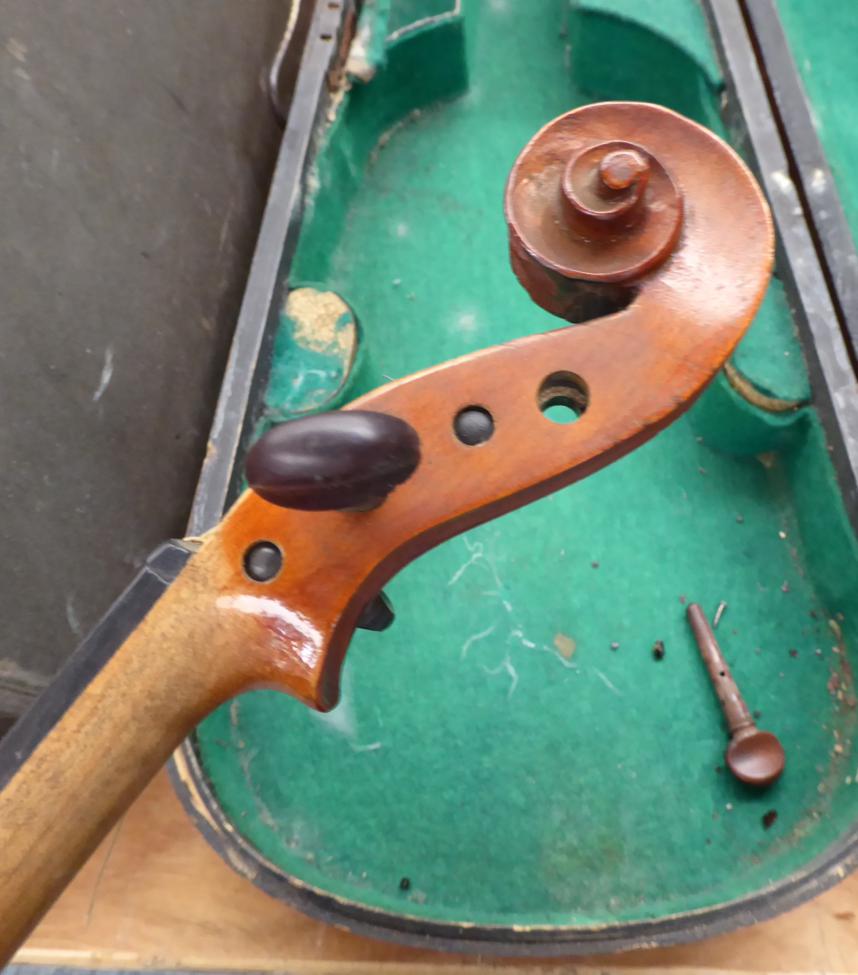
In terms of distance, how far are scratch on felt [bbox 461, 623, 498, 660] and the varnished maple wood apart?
49 cm

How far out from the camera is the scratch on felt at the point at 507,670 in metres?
1.07

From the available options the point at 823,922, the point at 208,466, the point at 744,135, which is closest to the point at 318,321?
the point at 208,466

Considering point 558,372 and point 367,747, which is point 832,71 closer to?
point 558,372

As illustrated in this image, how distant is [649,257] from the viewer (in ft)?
1.93

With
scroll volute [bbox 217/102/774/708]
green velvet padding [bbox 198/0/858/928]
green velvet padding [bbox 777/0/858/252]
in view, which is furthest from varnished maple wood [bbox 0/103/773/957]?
green velvet padding [bbox 777/0/858/252]

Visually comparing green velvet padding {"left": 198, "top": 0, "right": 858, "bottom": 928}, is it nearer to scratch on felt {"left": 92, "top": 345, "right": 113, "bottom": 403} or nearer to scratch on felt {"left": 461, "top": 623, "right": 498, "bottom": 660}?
scratch on felt {"left": 461, "top": 623, "right": 498, "bottom": 660}

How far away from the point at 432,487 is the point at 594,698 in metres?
0.57

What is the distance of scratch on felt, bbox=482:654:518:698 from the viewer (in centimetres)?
107

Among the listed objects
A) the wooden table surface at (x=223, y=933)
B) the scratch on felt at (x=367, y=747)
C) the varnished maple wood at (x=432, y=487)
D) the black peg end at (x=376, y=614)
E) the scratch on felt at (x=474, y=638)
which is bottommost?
the wooden table surface at (x=223, y=933)

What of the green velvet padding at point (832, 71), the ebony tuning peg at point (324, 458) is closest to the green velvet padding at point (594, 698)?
the green velvet padding at point (832, 71)

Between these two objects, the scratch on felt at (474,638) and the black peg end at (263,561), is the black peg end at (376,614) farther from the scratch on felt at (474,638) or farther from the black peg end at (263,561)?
the scratch on felt at (474,638)

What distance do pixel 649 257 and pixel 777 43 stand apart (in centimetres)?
75

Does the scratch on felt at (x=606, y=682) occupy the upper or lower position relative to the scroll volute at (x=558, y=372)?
lower

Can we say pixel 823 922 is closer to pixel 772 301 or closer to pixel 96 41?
pixel 772 301
